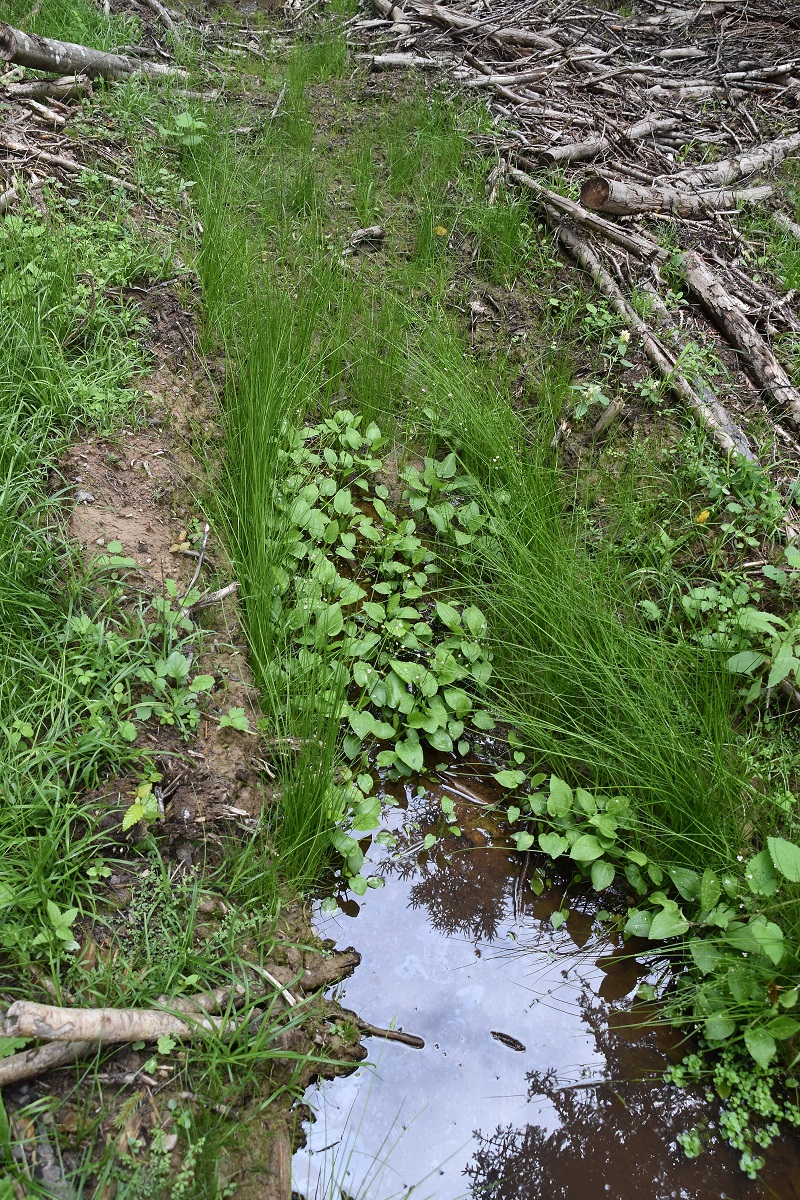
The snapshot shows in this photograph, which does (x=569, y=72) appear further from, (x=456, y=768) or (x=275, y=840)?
(x=275, y=840)

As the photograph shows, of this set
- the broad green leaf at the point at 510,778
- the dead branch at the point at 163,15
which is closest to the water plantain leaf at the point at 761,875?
the broad green leaf at the point at 510,778

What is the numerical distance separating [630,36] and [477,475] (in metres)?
4.80

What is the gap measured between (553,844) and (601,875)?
6.7 inches

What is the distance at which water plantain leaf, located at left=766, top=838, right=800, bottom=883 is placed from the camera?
2061 mm

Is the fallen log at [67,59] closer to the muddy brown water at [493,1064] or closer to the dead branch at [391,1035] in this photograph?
the muddy brown water at [493,1064]

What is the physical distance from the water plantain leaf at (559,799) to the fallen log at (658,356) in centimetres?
162

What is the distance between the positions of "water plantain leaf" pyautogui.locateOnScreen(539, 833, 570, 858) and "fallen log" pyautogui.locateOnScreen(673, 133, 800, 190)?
3981mm

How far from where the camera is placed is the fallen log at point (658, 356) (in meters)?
3.36

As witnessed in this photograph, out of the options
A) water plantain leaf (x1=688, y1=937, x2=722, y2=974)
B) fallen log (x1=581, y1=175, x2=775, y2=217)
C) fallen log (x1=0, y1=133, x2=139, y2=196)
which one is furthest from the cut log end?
water plantain leaf (x1=688, y1=937, x2=722, y2=974)

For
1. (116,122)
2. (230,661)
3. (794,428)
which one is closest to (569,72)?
(116,122)

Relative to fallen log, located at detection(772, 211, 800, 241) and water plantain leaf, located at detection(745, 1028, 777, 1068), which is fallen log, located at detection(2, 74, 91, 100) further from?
water plantain leaf, located at detection(745, 1028, 777, 1068)

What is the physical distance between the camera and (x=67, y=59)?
4.15 metres

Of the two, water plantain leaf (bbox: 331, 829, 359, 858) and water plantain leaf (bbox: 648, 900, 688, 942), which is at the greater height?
water plantain leaf (bbox: 331, 829, 359, 858)

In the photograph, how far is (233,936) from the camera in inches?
79.7
